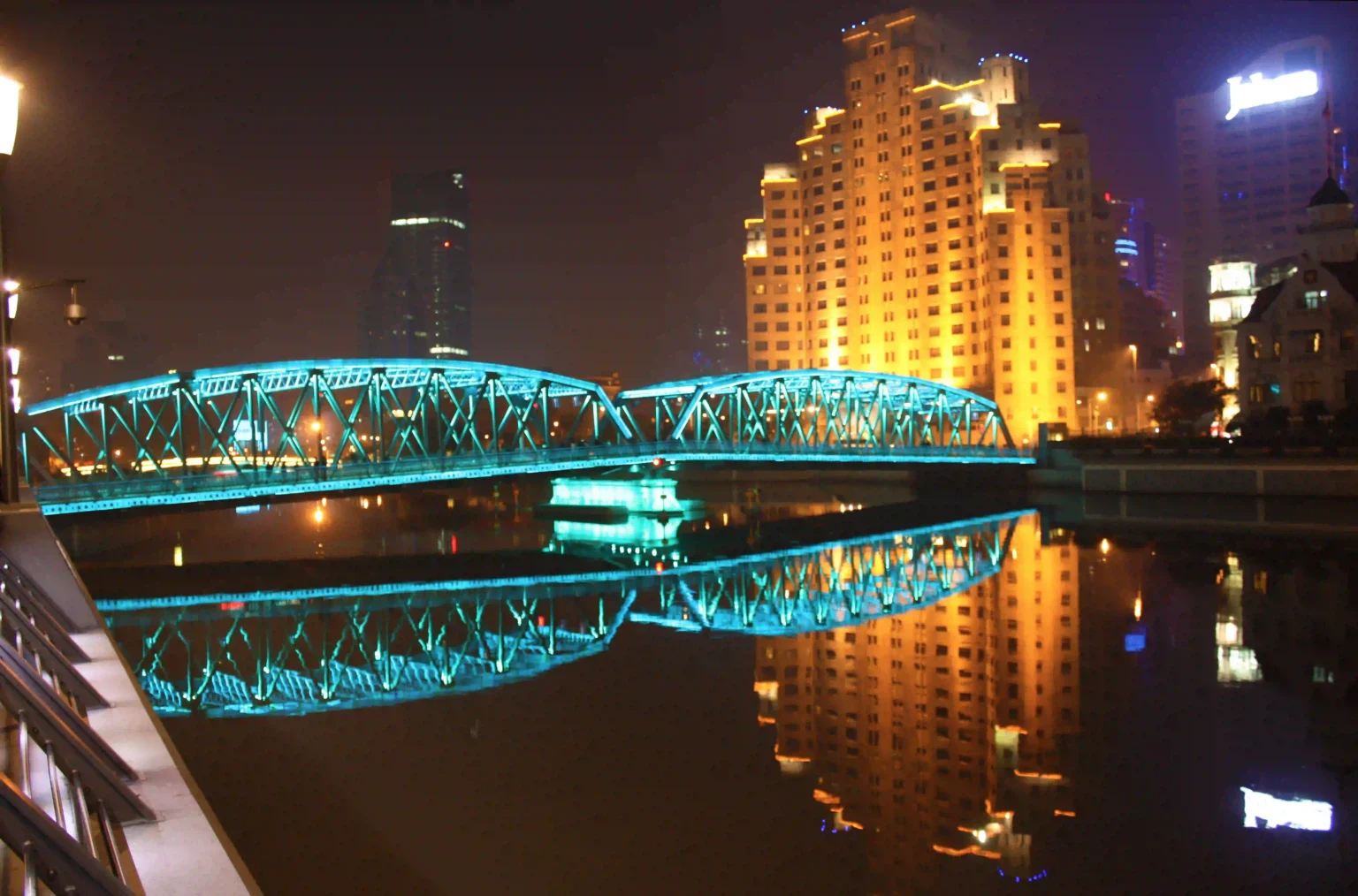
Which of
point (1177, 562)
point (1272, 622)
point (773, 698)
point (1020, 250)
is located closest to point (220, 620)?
point (773, 698)

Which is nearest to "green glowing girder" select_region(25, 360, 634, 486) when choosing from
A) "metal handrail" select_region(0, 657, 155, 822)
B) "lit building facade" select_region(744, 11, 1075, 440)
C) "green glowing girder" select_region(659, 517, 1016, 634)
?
"green glowing girder" select_region(659, 517, 1016, 634)

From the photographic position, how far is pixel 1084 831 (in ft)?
40.1

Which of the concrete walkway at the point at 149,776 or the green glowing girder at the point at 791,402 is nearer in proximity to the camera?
the concrete walkway at the point at 149,776

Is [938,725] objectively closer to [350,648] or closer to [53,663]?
[53,663]

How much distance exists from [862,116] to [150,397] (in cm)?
7968

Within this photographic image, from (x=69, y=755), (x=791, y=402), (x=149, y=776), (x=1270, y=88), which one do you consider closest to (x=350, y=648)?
(x=149, y=776)

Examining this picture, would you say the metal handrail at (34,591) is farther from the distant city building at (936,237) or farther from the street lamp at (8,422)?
the distant city building at (936,237)

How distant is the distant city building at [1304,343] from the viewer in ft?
209

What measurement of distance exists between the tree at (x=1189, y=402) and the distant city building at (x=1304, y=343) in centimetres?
639

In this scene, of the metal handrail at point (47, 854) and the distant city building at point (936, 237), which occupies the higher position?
the distant city building at point (936, 237)

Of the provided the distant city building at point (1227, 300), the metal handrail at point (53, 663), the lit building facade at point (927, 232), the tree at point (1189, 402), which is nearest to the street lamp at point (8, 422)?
the metal handrail at point (53, 663)

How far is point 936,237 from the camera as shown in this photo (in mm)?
97688

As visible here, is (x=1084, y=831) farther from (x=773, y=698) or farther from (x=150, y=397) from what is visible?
(x=150, y=397)

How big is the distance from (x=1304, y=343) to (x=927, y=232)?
39367mm
